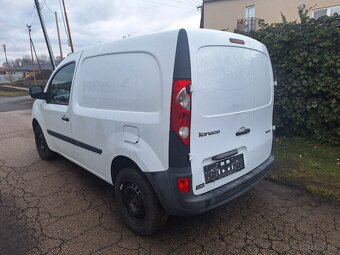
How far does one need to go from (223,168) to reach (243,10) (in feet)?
57.8

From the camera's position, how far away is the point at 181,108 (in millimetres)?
2119

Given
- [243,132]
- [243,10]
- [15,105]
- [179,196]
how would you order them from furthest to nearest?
1. [243,10]
2. [15,105]
3. [243,132]
4. [179,196]

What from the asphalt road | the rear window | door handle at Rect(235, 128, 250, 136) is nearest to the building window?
the rear window

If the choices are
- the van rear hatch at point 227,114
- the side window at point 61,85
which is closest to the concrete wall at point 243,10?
the side window at point 61,85

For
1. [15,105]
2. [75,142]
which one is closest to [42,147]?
[75,142]

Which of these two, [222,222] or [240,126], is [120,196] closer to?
[222,222]

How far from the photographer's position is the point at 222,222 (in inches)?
113

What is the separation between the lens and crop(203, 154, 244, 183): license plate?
234cm

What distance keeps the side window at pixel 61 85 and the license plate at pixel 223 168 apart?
224 centimetres

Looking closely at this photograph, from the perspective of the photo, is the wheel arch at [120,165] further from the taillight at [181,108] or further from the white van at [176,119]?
the taillight at [181,108]

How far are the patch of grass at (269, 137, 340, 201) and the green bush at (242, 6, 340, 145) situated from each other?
303 mm

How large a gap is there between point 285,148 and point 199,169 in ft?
10.9

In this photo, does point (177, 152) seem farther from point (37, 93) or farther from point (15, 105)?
point (15, 105)

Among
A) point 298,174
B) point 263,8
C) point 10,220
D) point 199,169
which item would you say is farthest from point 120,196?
point 263,8
